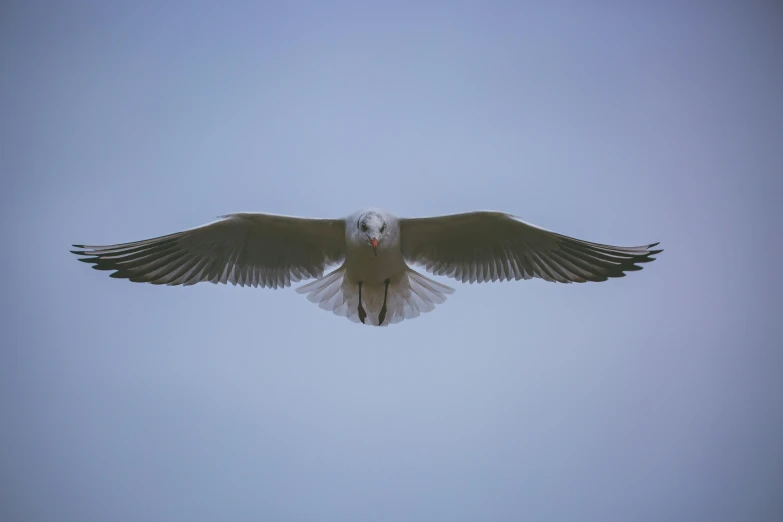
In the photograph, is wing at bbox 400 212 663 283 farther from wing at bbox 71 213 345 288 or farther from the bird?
wing at bbox 71 213 345 288

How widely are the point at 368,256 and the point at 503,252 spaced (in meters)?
1.47

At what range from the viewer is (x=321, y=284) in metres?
8.27

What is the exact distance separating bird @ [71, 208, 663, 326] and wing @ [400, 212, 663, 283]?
0.03 ft

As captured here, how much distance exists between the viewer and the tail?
27.1 feet

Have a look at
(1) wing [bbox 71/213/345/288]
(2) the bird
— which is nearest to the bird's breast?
(2) the bird

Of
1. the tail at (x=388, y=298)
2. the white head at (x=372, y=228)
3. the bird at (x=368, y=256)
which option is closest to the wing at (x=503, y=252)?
the bird at (x=368, y=256)

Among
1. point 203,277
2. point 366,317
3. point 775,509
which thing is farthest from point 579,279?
point 775,509

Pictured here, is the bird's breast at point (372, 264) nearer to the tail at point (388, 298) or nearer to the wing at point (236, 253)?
the tail at point (388, 298)

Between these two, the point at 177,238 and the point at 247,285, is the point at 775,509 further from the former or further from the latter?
the point at 177,238

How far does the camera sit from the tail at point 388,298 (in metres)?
8.26

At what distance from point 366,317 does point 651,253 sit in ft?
9.59

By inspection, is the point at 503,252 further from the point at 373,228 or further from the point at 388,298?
the point at 373,228

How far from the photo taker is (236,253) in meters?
8.03

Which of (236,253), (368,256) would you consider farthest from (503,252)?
(236,253)
